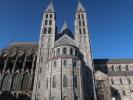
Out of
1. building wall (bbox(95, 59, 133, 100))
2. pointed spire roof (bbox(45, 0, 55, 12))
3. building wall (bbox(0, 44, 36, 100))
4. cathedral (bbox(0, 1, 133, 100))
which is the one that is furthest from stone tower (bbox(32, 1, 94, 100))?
building wall (bbox(95, 59, 133, 100))

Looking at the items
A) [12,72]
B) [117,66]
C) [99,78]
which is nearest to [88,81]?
[99,78]

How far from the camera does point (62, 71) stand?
129ft

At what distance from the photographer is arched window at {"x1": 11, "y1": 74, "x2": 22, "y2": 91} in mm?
45094

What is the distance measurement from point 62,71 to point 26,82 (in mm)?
13052

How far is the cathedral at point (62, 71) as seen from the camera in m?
38.6

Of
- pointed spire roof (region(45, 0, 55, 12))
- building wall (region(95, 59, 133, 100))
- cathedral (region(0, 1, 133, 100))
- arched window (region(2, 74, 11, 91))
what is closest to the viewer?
cathedral (region(0, 1, 133, 100))

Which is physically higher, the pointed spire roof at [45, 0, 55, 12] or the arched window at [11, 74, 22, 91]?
the pointed spire roof at [45, 0, 55, 12]

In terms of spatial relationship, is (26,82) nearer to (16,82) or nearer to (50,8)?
(16,82)

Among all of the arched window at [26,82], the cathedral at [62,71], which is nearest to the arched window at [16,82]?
the cathedral at [62,71]

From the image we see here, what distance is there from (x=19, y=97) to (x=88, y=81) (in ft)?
59.6

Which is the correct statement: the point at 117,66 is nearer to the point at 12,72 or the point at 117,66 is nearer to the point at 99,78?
the point at 99,78

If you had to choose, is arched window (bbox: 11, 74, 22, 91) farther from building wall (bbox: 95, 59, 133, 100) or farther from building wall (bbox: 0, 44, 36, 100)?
building wall (bbox: 95, 59, 133, 100)

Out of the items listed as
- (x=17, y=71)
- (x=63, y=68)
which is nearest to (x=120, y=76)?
(x=63, y=68)

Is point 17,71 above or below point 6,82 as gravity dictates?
above
